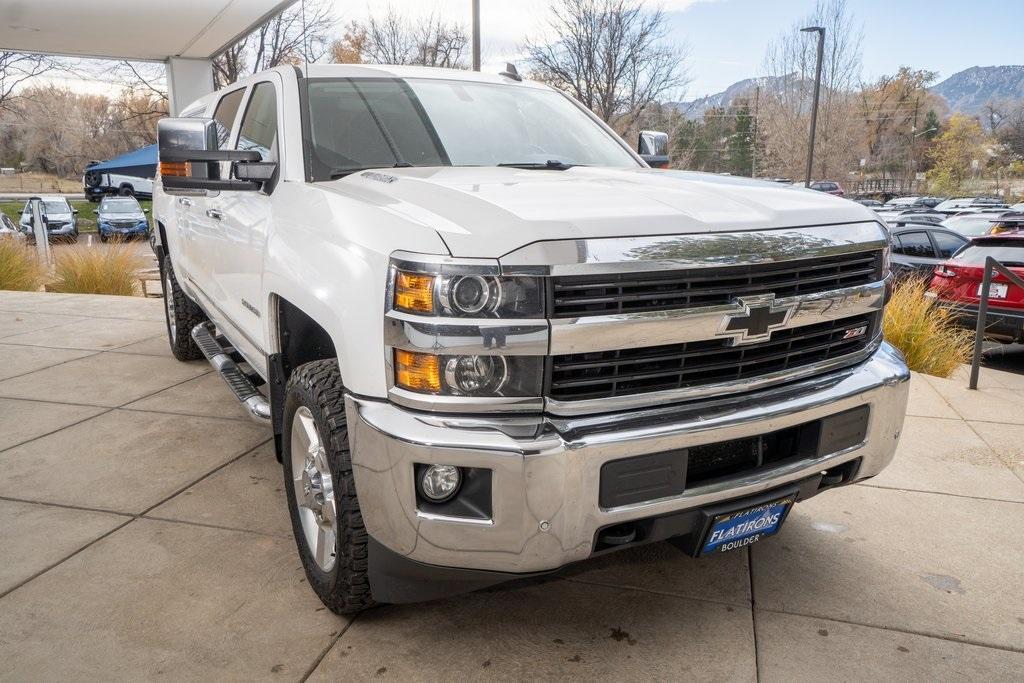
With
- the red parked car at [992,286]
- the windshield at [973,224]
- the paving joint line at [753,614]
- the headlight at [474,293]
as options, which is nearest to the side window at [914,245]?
the red parked car at [992,286]

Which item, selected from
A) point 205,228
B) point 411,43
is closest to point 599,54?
point 411,43

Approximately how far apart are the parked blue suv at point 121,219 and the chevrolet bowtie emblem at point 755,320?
2566 cm

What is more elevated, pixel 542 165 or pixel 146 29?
pixel 146 29

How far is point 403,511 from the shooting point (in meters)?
2.13

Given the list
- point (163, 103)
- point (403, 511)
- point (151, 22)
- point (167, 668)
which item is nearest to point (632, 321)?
point (403, 511)

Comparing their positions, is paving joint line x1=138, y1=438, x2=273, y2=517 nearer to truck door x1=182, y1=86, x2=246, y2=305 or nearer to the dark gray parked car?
truck door x1=182, y1=86, x2=246, y2=305

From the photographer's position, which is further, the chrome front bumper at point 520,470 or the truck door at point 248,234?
the truck door at point 248,234

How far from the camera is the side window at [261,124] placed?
355cm

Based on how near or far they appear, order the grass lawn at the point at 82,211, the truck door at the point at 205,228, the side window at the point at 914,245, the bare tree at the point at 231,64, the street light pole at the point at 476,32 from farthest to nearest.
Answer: the grass lawn at the point at 82,211, the bare tree at the point at 231,64, the side window at the point at 914,245, the street light pole at the point at 476,32, the truck door at the point at 205,228

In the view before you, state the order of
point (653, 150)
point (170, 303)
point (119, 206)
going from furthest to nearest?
point (119, 206), point (170, 303), point (653, 150)

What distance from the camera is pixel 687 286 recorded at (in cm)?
223

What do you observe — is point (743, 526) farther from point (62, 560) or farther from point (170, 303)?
point (170, 303)

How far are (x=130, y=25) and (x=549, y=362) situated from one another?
587 inches

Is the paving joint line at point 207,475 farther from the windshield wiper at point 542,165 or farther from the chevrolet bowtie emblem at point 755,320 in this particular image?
the chevrolet bowtie emblem at point 755,320
